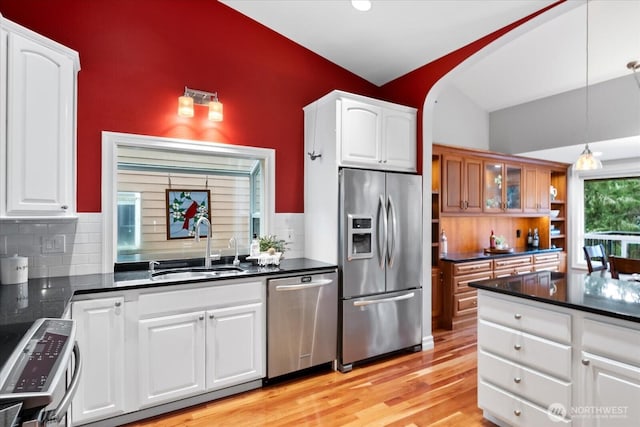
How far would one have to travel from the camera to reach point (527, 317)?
2.01 m

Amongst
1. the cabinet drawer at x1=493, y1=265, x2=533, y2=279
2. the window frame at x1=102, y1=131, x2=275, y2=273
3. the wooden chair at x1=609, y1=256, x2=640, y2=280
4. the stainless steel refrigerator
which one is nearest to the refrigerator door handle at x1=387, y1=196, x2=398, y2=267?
the stainless steel refrigerator

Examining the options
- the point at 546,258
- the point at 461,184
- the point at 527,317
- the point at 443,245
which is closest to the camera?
the point at 527,317

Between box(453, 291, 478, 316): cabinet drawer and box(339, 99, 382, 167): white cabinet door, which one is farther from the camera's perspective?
box(453, 291, 478, 316): cabinet drawer

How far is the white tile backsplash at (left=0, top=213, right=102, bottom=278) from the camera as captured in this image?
2430 millimetres

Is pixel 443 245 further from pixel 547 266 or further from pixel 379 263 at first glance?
pixel 547 266

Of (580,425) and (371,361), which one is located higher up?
(580,425)

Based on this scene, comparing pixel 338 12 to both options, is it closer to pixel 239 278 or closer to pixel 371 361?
pixel 239 278

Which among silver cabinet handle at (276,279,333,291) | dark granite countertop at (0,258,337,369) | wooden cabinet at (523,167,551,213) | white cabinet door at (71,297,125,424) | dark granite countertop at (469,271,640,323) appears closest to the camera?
dark granite countertop at (0,258,337,369)

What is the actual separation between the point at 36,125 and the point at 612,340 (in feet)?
10.8

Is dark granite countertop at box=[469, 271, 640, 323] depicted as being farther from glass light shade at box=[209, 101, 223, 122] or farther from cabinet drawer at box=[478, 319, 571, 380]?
glass light shade at box=[209, 101, 223, 122]

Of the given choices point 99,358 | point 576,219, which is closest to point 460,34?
point 99,358

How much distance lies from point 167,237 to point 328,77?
2277mm

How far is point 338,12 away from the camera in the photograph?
3033 millimetres

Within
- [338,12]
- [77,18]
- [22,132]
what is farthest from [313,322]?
[77,18]
